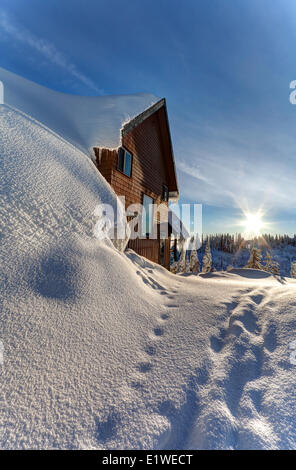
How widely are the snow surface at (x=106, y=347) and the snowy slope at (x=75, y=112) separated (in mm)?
2079

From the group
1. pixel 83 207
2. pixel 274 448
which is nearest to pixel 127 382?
pixel 274 448

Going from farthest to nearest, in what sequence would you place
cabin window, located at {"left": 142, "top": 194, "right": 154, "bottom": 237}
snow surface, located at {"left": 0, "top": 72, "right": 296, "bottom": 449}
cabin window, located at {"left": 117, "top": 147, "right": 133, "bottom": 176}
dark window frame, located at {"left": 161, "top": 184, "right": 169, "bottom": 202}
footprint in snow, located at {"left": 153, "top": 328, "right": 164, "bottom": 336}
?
dark window frame, located at {"left": 161, "top": 184, "right": 169, "bottom": 202} < cabin window, located at {"left": 142, "top": 194, "right": 154, "bottom": 237} < cabin window, located at {"left": 117, "top": 147, "right": 133, "bottom": 176} < footprint in snow, located at {"left": 153, "top": 328, "right": 164, "bottom": 336} < snow surface, located at {"left": 0, "top": 72, "right": 296, "bottom": 449}

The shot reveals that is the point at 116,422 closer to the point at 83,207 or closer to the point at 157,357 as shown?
the point at 157,357

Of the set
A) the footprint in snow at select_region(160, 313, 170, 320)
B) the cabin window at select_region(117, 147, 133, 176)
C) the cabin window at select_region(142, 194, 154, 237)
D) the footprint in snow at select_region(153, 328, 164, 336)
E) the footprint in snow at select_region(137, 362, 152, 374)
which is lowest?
the footprint in snow at select_region(137, 362, 152, 374)

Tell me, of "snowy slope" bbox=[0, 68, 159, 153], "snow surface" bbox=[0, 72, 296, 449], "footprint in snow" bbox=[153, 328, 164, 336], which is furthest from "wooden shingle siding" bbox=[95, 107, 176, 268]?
"footprint in snow" bbox=[153, 328, 164, 336]

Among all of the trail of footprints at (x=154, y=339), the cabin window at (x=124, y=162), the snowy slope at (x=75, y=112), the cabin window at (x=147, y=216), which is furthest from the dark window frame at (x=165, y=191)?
the trail of footprints at (x=154, y=339)

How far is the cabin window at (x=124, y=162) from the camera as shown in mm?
7911

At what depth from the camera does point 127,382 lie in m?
1.64

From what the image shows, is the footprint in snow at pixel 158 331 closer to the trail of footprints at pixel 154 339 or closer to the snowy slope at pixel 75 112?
the trail of footprints at pixel 154 339

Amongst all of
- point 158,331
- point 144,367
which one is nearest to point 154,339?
point 158,331

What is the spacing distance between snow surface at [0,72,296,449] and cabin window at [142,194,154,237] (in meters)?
6.80

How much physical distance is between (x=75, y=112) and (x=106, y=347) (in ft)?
24.5

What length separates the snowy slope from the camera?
199 inches

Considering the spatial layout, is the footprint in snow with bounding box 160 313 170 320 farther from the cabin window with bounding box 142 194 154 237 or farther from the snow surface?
the cabin window with bounding box 142 194 154 237
